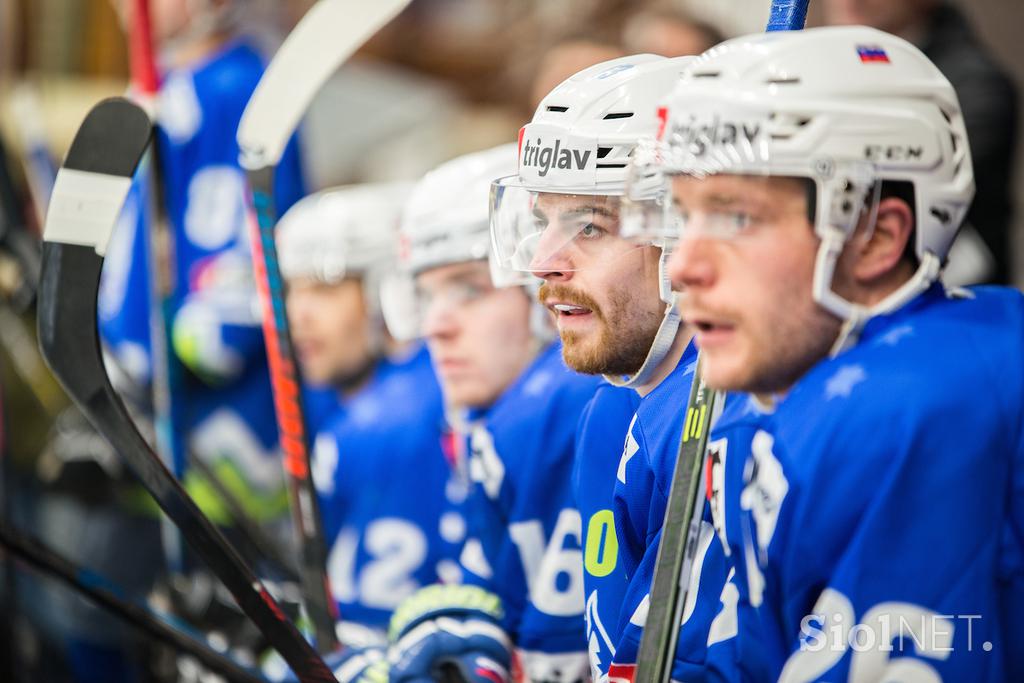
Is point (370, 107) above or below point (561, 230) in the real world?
below

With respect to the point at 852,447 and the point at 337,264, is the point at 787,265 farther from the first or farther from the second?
the point at 337,264

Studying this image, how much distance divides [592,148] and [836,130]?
269 mm

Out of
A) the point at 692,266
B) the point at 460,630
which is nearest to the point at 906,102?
the point at 692,266

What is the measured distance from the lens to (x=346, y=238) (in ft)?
7.57

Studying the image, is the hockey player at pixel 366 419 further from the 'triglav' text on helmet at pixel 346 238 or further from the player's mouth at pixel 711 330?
the player's mouth at pixel 711 330

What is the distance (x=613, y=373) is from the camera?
47.4 inches

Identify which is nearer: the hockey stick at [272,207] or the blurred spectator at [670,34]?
the hockey stick at [272,207]

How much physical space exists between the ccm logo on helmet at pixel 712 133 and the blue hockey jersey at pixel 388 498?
0.96 m

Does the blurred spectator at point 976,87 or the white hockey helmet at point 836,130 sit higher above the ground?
the white hockey helmet at point 836,130

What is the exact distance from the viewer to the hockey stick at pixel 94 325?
4.27ft

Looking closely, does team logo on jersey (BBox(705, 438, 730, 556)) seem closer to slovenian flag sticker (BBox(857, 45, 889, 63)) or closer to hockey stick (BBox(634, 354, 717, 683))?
hockey stick (BBox(634, 354, 717, 683))

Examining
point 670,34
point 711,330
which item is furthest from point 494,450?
point 670,34

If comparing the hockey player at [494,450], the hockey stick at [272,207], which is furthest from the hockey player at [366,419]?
the hockey player at [494,450]

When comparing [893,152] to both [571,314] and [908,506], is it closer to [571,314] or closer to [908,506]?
[908,506]
